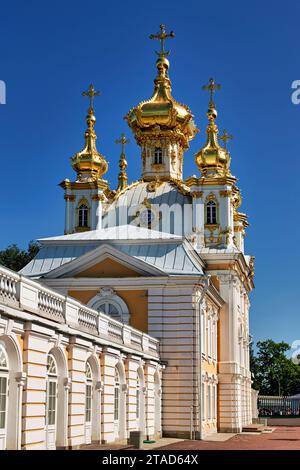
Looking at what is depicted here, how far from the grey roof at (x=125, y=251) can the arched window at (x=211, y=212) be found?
931 centimetres

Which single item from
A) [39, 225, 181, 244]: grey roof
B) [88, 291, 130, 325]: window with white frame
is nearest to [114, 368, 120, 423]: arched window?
[88, 291, 130, 325]: window with white frame

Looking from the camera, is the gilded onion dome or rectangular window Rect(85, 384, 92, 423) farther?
the gilded onion dome

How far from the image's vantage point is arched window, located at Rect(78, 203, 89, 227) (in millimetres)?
47125

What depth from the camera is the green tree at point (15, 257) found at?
68.0 metres

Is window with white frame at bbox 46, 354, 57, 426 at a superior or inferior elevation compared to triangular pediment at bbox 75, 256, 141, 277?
inferior

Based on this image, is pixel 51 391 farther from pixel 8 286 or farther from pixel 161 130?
pixel 161 130

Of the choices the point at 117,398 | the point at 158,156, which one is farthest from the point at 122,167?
the point at 117,398

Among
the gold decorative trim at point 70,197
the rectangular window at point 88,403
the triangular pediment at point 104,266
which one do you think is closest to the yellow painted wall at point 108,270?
the triangular pediment at point 104,266

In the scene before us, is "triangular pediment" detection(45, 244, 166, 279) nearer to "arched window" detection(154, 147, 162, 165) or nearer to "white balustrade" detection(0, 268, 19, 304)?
"white balustrade" detection(0, 268, 19, 304)

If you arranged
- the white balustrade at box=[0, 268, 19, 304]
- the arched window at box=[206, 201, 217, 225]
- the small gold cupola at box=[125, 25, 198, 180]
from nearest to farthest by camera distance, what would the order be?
the white balustrade at box=[0, 268, 19, 304], the arched window at box=[206, 201, 217, 225], the small gold cupola at box=[125, 25, 198, 180]

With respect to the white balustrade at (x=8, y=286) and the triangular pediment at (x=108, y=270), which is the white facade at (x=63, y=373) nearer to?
the white balustrade at (x=8, y=286)

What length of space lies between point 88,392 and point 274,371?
71723 mm

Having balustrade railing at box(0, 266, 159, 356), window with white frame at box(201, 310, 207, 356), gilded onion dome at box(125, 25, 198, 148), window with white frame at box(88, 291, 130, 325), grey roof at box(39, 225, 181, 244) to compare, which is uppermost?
gilded onion dome at box(125, 25, 198, 148)
